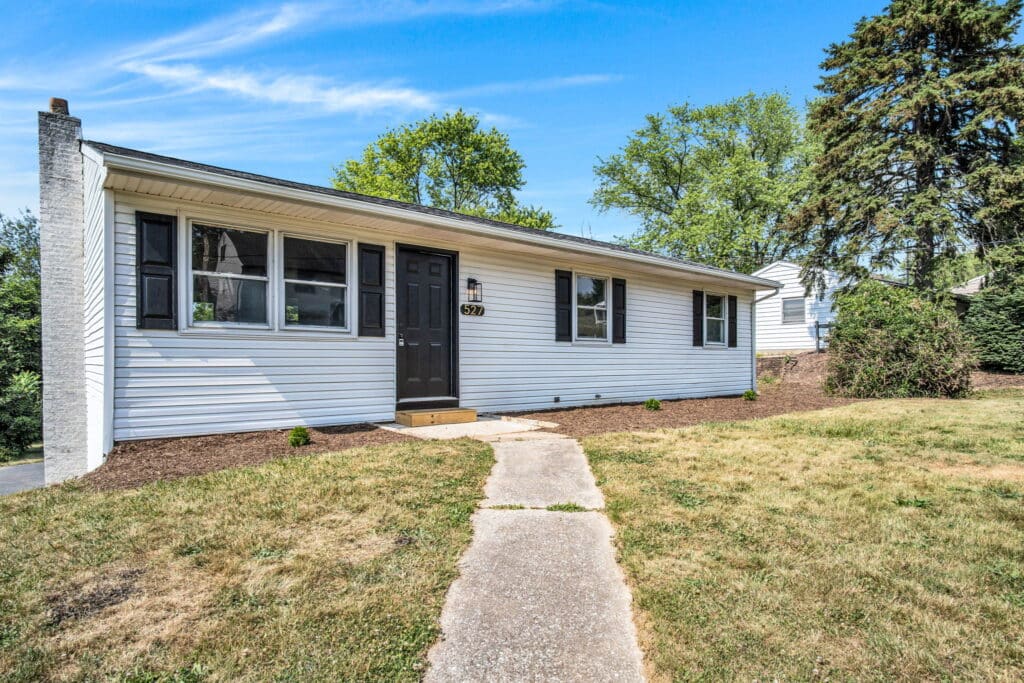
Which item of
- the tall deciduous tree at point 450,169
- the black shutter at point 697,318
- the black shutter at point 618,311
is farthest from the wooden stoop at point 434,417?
the tall deciduous tree at point 450,169

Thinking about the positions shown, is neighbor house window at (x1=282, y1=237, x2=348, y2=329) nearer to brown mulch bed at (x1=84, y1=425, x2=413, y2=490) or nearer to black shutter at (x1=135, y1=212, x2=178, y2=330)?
black shutter at (x1=135, y1=212, x2=178, y2=330)

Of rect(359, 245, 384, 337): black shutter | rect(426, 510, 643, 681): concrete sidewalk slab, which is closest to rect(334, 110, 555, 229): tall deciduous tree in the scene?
rect(359, 245, 384, 337): black shutter

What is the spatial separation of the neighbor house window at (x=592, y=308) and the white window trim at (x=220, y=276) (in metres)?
4.85

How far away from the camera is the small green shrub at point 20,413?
13.8 meters

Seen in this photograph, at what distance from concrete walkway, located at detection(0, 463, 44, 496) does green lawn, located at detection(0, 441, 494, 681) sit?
5702mm

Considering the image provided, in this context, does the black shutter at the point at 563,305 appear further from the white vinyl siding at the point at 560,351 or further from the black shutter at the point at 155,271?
the black shutter at the point at 155,271

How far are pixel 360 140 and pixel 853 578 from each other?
91.1ft

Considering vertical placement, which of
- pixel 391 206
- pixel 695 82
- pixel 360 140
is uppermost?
pixel 695 82

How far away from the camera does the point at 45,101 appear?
22.5 ft

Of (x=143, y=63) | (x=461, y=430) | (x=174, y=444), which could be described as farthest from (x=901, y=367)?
(x=143, y=63)

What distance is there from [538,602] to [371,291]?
5096mm

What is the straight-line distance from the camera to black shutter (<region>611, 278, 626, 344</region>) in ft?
31.4

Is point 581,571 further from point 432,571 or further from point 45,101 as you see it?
point 45,101

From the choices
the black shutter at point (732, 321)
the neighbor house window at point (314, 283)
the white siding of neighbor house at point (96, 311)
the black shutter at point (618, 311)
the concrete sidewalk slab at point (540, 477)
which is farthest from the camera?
the black shutter at point (732, 321)
